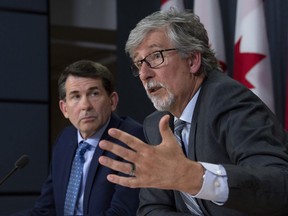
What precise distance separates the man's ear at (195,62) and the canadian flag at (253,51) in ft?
3.55

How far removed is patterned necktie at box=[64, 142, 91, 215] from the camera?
2459mm

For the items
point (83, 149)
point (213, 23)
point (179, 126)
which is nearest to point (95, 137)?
point (83, 149)

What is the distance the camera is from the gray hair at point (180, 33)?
5.85 ft

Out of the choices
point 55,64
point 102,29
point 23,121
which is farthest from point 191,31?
point 55,64

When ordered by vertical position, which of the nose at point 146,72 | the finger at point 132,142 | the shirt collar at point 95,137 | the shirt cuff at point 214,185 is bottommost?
the shirt collar at point 95,137

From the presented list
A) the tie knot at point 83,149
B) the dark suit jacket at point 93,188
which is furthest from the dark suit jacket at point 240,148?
the tie knot at point 83,149

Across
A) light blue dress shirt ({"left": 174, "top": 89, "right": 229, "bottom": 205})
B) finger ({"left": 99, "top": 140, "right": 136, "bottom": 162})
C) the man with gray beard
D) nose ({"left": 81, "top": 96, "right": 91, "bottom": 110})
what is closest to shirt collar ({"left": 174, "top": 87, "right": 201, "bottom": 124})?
the man with gray beard

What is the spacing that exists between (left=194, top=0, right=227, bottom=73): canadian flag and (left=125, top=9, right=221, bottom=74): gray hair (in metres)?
1.33

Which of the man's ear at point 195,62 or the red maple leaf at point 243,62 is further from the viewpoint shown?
the red maple leaf at point 243,62

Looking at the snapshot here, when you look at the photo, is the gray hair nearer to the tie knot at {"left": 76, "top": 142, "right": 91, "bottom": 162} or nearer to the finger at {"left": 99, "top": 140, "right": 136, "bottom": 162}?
the finger at {"left": 99, "top": 140, "right": 136, "bottom": 162}

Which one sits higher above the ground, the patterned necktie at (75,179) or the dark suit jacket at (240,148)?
the dark suit jacket at (240,148)

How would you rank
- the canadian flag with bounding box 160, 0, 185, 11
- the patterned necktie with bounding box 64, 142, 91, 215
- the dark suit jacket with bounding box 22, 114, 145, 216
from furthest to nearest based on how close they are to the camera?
the canadian flag with bounding box 160, 0, 185, 11
the patterned necktie with bounding box 64, 142, 91, 215
the dark suit jacket with bounding box 22, 114, 145, 216

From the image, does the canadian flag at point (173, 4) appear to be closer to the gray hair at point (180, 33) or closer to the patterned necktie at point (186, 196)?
the gray hair at point (180, 33)

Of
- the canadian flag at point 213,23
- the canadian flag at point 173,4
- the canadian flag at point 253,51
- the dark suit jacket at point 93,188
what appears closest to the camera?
the dark suit jacket at point 93,188
